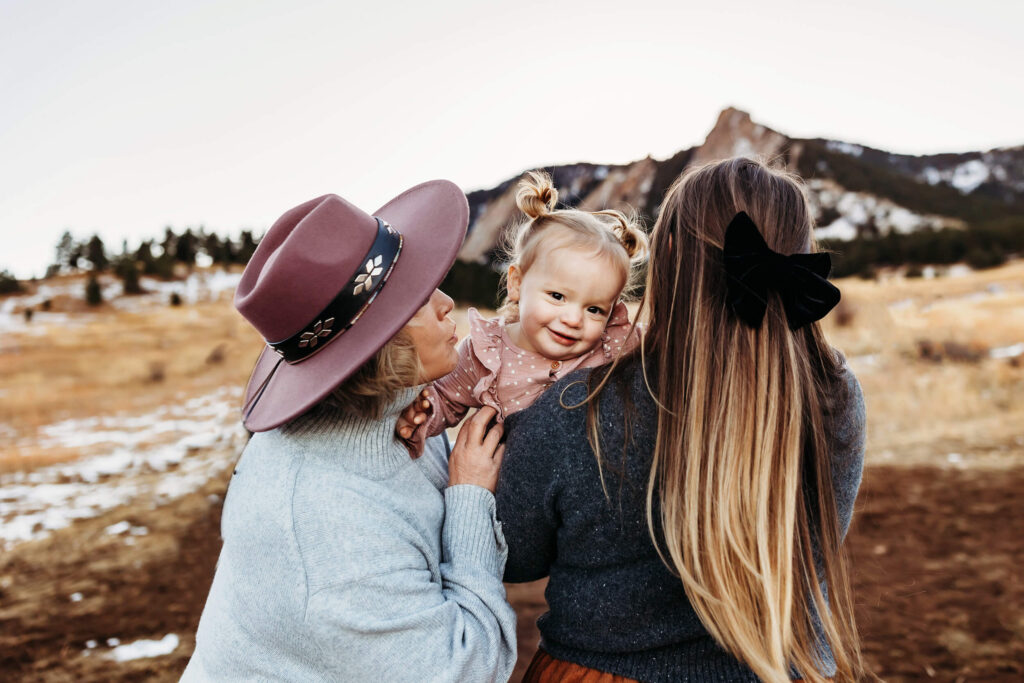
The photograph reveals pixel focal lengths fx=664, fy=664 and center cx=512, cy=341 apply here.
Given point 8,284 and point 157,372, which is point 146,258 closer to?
point 8,284

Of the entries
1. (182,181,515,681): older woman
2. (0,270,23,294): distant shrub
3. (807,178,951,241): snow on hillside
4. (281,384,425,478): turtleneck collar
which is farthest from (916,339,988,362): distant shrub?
(0,270,23,294): distant shrub

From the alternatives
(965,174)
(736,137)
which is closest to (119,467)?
(736,137)

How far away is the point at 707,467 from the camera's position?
1.33m

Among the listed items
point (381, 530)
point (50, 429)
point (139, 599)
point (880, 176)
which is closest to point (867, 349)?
point (139, 599)

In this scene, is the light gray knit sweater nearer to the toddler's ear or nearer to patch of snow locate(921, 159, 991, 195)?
the toddler's ear

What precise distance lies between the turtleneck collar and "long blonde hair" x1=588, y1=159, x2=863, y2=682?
1.46ft

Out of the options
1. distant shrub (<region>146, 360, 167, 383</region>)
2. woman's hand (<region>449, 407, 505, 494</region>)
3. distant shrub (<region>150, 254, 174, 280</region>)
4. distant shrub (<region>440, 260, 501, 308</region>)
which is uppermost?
woman's hand (<region>449, 407, 505, 494</region>)

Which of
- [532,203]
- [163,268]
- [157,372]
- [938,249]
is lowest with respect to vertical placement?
[157,372]

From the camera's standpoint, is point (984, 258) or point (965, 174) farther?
point (965, 174)

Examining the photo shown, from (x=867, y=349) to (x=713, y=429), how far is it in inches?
433

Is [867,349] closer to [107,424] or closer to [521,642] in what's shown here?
[521,642]

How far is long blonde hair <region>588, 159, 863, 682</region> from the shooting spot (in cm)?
133

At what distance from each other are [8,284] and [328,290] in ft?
51.3

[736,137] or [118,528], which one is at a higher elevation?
[736,137]
